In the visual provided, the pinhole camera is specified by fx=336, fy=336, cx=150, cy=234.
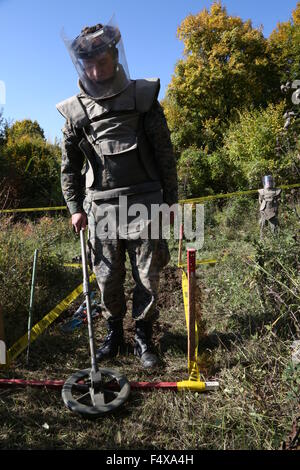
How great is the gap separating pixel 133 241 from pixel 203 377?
42.6 inches

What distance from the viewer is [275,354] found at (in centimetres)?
226

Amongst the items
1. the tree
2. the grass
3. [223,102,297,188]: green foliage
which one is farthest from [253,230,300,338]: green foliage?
the tree

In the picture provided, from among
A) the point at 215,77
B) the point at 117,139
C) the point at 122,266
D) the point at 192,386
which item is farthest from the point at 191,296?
the point at 215,77

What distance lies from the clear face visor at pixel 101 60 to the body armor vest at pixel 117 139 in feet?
0.22

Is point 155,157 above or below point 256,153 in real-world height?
below

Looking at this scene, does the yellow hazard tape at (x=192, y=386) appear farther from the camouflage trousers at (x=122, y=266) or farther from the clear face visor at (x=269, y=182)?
the clear face visor at (x=269, y=182)

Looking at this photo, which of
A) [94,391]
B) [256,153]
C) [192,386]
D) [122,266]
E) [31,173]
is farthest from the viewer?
[31,173]

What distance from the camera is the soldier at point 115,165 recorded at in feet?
7.86

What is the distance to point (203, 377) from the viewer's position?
7.60ft

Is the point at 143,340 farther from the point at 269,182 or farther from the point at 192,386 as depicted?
the point at 269,182

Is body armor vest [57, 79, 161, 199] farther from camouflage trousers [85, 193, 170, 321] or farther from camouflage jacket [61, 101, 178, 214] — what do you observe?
camouflage trousers [85, 193, 170, 321]

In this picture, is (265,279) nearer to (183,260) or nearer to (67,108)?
(67,108)
